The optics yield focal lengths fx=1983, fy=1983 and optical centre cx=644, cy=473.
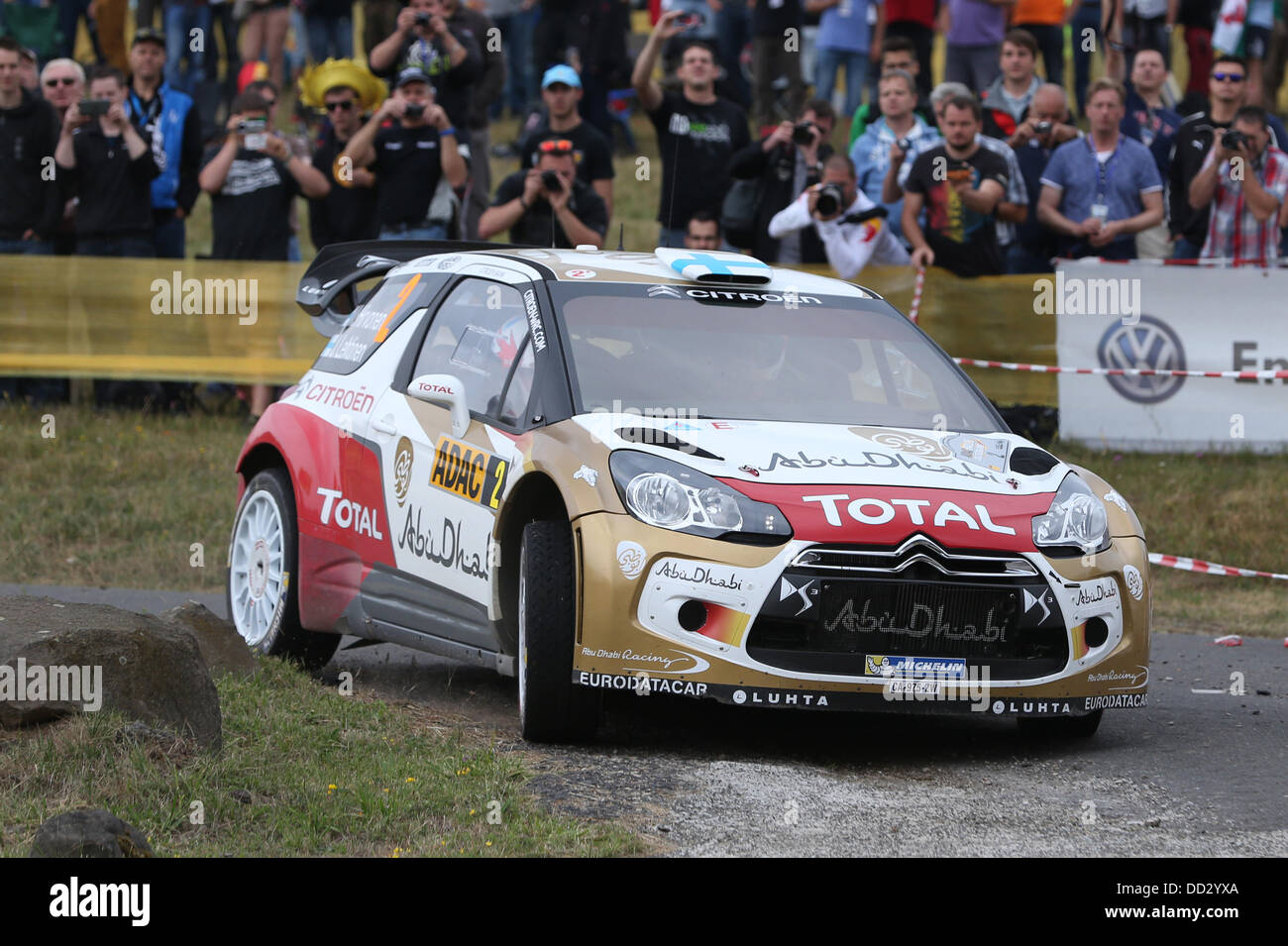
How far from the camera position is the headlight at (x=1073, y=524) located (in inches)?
270

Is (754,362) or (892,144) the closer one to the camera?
(754,362)

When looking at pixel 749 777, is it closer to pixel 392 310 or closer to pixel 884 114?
pixel 392 310

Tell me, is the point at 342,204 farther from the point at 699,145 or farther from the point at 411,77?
the point at 699,145

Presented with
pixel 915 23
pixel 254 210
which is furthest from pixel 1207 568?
pixel 254 210

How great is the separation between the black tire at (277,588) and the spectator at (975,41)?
31.1ft

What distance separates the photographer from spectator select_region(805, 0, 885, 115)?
58.4 ft

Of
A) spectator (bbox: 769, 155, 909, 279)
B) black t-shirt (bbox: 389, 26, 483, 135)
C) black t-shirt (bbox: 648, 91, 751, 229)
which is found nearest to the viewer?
spectator (bbox: 769, 155, 909, 279)

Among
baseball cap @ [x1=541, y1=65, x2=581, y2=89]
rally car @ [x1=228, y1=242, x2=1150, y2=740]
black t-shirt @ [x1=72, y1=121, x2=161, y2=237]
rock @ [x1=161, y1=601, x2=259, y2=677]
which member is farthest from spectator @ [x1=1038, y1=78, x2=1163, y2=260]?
rock @ [x1=161, y1=601, x2=259, y2=677]

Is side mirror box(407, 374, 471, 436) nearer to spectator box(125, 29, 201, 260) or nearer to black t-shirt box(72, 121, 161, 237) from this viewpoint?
black t-shirt box(72, 121, 161, 237)

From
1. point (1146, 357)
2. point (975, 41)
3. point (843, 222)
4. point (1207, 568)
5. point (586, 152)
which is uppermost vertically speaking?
point (975, 41)

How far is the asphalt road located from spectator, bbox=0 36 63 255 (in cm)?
748

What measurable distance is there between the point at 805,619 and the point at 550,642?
0.88 metres

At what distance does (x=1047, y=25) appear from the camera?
58.6 feet
